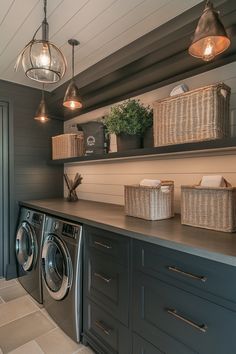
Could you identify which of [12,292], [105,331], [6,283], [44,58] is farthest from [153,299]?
[6,283]

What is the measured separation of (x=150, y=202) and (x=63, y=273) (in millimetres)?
928

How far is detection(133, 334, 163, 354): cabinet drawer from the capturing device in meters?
1.21

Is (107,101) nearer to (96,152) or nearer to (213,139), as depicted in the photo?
(96,152)

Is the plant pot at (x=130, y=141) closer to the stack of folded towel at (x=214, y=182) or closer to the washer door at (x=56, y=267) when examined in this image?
the stack of folded towel at (x=214, y=182)

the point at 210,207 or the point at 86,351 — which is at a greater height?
the point at 210,207

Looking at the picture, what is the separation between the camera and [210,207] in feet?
4.42

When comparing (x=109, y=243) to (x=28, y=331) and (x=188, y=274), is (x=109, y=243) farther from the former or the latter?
(x=28, y=331)

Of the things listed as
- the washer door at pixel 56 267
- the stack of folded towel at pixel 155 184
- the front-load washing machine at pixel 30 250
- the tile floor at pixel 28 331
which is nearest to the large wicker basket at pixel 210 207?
the stack of folded towel at pixel 155 184

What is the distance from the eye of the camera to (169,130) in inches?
61.9

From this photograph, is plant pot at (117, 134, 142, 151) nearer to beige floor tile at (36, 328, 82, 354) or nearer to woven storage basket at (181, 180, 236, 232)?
woven storage basket at (181, 180, 236, 232)

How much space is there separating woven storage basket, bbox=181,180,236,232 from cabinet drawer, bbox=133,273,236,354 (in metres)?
0.45

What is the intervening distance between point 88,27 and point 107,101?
3.11 feet

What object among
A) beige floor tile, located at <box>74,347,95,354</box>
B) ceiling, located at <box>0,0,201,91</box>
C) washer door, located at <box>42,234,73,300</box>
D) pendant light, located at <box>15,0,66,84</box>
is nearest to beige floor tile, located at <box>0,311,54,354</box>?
washer door, located at <box>42,234,73,300</box>

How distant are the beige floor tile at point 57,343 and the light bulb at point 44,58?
1.93m
